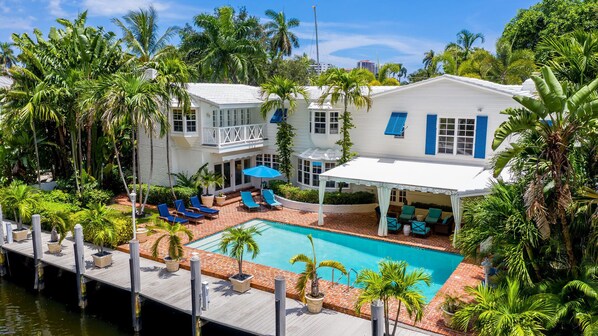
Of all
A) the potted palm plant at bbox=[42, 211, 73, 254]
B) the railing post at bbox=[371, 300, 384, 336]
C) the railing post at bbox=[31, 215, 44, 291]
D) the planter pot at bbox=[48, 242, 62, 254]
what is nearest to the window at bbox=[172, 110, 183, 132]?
the potted palm plant at bbox=[42, 211, 73, 254]

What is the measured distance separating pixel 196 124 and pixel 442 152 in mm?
13739

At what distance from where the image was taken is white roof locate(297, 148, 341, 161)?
2626 centimetres

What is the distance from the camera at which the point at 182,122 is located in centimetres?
2652

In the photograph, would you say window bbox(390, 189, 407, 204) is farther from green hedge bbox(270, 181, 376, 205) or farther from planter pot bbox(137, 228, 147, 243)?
planter pot bbox(137, 228, 147, 243)

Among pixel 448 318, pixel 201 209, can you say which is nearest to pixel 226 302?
pixel 448 318

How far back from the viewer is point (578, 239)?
39.2ft

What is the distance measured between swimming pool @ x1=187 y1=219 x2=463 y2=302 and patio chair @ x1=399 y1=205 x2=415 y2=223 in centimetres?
210

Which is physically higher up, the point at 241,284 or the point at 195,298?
the point at 195,298

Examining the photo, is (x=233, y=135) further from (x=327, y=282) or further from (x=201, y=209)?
(x=327, y=282)

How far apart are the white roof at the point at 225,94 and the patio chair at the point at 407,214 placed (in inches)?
459

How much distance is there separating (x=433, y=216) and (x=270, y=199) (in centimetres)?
914

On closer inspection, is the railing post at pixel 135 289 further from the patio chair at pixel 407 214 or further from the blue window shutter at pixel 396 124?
the blue window shutter at pixel 396 124

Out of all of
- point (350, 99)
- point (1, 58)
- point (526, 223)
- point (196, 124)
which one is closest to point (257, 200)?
point (196, 124)


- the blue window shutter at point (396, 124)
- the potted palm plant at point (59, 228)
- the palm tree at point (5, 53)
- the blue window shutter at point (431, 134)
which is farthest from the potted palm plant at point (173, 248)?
the palm tree at point (5, 53)
